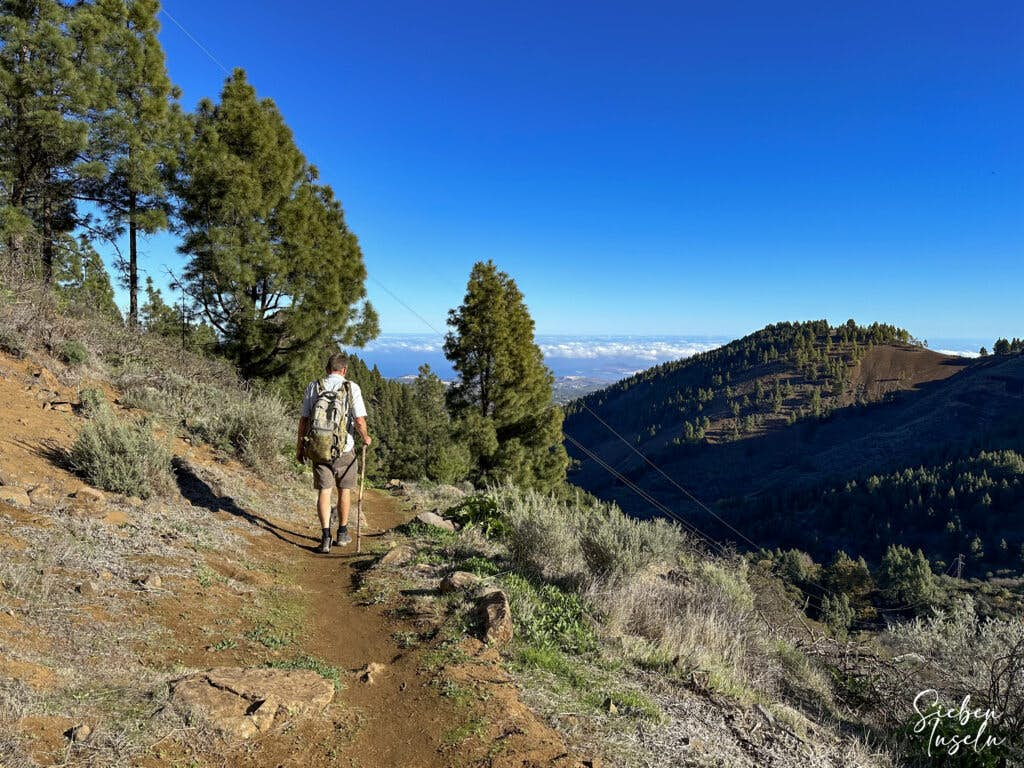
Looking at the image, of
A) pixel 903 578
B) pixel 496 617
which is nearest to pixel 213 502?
pixel 496 617

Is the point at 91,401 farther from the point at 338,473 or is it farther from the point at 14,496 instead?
the point at 338,473

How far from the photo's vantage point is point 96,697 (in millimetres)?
2486

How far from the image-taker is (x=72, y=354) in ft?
26.5

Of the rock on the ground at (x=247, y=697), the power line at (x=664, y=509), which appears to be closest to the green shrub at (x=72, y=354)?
the rock on the ground at (x=247, y=697)

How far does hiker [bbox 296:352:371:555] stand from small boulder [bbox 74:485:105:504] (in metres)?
1.78

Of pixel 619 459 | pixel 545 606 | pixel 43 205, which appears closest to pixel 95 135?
pixel 43 205

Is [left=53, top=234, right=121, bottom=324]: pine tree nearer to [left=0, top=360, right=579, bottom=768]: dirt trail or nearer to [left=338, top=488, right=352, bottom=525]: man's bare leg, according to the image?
[left=0, top=360, right=579, bottom=768]: dirt trail

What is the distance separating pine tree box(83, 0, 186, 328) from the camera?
1172cm

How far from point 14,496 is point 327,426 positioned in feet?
8.37

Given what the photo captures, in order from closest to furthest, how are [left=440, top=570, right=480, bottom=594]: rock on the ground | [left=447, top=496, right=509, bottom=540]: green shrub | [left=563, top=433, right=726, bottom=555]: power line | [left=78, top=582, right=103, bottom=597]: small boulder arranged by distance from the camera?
[left=78, top=582, right=103, bottom=597]: small boulder → [left=440, top=570, right=480, bottom=594]: rock on the ground → [left=447, top=496, right=509, bottom=540]: green shrub → [left=563, top=433, right=726, bottom=555]: power line

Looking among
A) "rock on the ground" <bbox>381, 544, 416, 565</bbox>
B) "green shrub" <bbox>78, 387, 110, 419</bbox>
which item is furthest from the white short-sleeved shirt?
"green shrub" <bbox>78, 387, 110, 419</bbox>

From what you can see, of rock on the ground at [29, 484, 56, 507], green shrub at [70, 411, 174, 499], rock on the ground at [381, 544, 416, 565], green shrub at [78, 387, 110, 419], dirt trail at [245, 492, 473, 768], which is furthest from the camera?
green shrub at [78, 387, 110, 419]

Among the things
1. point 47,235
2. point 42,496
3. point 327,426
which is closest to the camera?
point 42,496

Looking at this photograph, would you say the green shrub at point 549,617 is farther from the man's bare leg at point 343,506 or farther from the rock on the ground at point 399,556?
the man's bare leg at point 343,506
